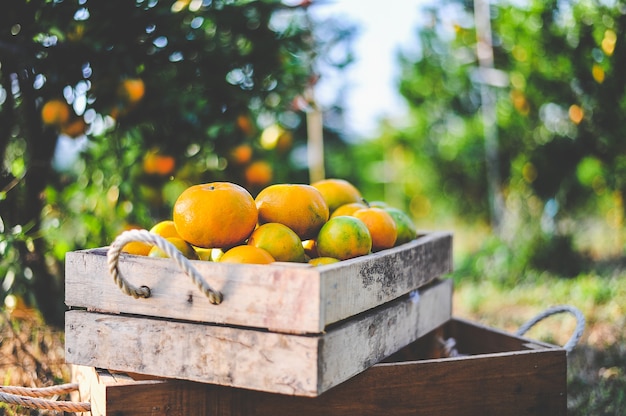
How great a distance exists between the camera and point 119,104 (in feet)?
8.21

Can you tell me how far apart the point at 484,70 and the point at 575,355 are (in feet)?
11.1

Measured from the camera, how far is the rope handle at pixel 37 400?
1.58m

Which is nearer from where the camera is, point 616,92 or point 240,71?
point 240,71

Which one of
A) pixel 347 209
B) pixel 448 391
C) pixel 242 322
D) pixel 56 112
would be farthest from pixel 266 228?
pixel 56 112

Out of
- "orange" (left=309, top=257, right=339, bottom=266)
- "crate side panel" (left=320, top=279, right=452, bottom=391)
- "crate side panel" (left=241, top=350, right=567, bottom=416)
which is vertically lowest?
"crate side panel" (left=241, top=350, right=567, bottom=416)

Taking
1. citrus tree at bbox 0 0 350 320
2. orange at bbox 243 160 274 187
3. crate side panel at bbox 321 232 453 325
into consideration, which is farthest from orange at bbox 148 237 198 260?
orange at bbox 243 160 274 187

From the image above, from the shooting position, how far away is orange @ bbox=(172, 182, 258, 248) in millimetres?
1579

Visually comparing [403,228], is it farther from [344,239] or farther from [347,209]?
[344,239]

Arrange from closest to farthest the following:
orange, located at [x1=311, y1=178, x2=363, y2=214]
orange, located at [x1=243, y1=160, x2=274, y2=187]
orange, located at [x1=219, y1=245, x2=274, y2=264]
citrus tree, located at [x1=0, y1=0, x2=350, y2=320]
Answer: orange, located at [x1=219, y1=245, x2=274, y2=264] < orange, located at [x1=311, y1=178, x2=363, y2=214] < citrus tree, located at [x1=0, y1=0, x2=350, y2=320] < orange, located at [x1=243, y1=160, x2=274, y2=187]

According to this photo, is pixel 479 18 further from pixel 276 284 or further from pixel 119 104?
pixel 276 284

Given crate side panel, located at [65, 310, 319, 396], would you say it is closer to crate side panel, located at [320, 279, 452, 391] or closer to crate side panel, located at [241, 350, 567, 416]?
crate side panel, located at [320, 279, 452, 391]

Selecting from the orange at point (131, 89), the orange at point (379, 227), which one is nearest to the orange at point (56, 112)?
the orange at point (131, 89)

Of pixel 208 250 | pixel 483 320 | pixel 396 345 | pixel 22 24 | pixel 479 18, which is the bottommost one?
pixel 483 320

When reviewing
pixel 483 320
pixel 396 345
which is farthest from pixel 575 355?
pixel 396 345
